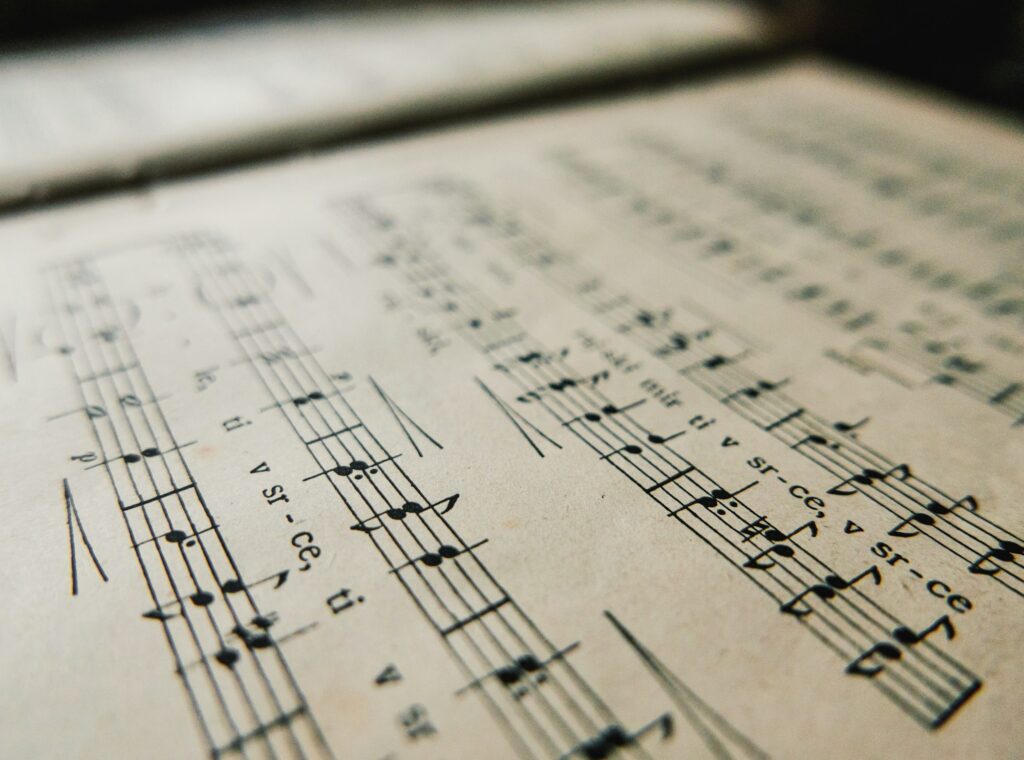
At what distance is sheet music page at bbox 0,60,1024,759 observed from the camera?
36 cm

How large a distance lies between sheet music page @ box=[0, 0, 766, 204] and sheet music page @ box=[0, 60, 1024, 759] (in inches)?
2.9

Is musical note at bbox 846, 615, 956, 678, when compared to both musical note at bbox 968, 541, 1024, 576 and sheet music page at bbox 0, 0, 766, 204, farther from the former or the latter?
sheet music page at bbox 0, 0, 766, 204

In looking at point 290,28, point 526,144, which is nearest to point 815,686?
point 526,144

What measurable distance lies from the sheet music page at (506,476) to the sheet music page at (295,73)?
73 mm

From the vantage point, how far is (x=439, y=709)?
35cm

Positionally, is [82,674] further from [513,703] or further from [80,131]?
[80,131]

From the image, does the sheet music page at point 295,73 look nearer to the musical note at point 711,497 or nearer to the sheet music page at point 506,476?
the sheet music page at point 506,476

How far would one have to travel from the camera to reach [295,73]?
1047 mm

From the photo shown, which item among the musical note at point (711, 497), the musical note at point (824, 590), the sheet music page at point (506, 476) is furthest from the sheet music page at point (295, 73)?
the musical note at point (824, 590)

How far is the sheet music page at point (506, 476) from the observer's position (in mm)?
357

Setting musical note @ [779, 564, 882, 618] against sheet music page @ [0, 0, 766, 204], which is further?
sheet music page @ [0, 0, 766, 204]

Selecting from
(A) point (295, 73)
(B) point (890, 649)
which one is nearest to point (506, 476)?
(B) point (890, 649)

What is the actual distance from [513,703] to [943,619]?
0.75 ft

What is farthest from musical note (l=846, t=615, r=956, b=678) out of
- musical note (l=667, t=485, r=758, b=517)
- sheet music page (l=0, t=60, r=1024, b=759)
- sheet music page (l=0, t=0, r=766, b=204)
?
sheet music page (l=0, t=0, r=766, b=204)
